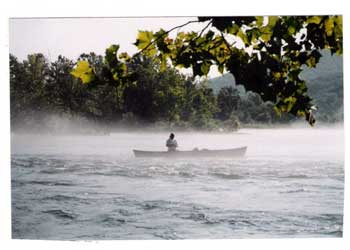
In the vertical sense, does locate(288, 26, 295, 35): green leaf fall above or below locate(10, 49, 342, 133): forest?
above

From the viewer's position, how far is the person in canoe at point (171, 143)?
6758mm

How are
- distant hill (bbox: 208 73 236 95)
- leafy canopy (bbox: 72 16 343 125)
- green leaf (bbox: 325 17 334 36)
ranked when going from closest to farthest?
leafy canopy (bbox: 72 16 343 125), green leaf (bbox: 325 17 334 36), distant hill (bbox: 208 73 236 95)

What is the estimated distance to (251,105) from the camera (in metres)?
6.79

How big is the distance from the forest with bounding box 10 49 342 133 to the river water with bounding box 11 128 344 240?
0.50 ft

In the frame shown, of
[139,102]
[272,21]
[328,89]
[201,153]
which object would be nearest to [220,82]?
[201,153]

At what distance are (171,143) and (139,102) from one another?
0.60m

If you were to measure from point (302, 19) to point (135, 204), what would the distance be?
117 inches

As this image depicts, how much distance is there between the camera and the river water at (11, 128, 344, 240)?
6.55m

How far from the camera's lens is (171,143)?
677 cm

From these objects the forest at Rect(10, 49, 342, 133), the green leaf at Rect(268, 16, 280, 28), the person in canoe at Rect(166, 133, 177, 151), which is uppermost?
the green leaf at Rect(268, 16, 280, 28)

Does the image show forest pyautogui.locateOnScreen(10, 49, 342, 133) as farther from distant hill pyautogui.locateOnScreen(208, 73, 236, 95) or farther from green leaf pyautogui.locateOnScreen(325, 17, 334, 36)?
green leaf pyautogui.locateOnScreen(325, 17, 334, 36)

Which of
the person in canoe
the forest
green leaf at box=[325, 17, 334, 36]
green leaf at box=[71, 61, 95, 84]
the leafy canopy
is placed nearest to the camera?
green leaf at box=[71, 61, 95, 84]

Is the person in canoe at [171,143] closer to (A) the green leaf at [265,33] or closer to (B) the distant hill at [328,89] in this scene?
(B) the distant hill at [328,89]

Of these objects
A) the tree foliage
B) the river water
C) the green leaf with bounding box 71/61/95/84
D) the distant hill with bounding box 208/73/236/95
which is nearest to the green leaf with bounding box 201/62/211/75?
the tree foliage
